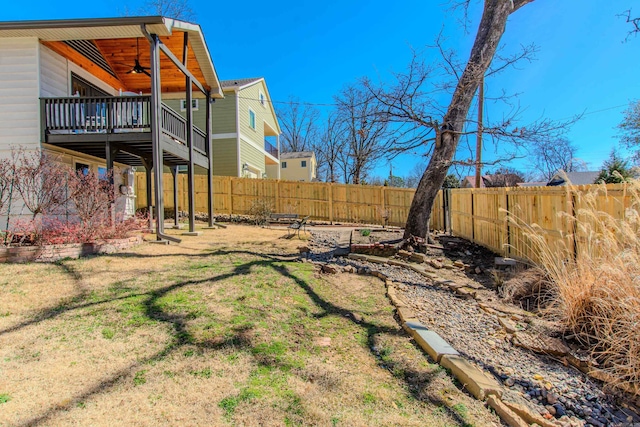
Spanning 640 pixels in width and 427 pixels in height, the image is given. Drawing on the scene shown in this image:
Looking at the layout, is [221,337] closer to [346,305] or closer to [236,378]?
[236,378]

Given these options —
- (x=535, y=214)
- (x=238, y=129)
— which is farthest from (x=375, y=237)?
(x=238, y=129)

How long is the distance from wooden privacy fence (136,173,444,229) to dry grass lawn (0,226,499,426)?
1058cm

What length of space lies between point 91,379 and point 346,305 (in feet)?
8.64

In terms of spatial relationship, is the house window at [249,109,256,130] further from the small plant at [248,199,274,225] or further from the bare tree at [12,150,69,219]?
the bare tree at [12,150,69,219]

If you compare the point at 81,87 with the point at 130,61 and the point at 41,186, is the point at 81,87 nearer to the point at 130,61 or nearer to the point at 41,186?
the point at 130,61

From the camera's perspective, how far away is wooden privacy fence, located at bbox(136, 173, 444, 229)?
15.2 metres

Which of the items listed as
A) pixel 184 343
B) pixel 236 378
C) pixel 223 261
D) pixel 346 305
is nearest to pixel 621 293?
pixel 346 305

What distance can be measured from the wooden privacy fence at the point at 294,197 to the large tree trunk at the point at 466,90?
684 centimetres

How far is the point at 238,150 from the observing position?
17.2 m

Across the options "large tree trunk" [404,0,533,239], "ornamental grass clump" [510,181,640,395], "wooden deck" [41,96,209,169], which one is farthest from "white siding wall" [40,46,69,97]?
"ornamental grass clump" [510,181,640,395]

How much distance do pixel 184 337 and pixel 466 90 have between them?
7551 mm

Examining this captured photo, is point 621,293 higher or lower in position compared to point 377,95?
lower

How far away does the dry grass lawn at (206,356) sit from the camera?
207 cm

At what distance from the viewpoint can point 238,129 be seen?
1720 centimetres
